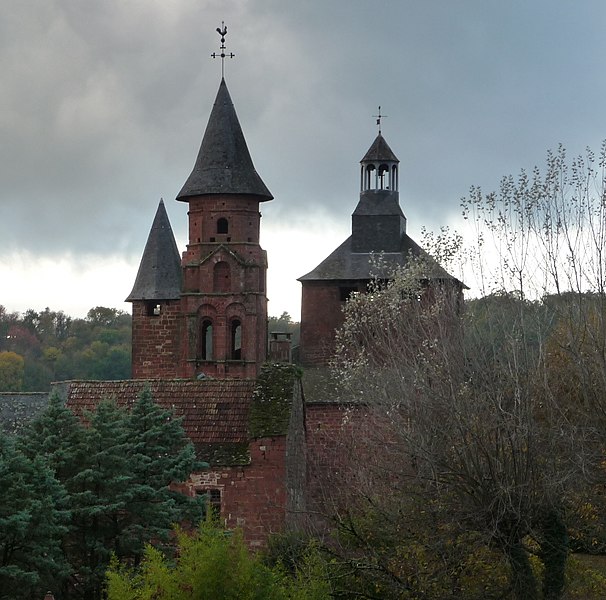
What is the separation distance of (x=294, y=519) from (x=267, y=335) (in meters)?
23.3

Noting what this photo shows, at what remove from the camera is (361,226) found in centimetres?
5153

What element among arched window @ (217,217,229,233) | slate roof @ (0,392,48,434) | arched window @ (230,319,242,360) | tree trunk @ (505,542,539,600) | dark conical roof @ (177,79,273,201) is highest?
dark conical roof @ (177,79,273,201)

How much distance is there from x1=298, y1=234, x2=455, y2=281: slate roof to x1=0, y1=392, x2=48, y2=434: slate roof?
20445 millimetres

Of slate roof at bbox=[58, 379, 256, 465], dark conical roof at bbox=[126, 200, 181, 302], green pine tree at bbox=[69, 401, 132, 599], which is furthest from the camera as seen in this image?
dark conical roof at bbox=[126, 200, 181, 302]

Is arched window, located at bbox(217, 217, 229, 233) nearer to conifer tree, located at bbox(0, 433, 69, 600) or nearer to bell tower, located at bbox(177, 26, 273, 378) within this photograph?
bell tower, located at bbox(177, 26, 273, 378)

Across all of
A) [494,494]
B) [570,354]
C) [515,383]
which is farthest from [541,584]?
[570,354]

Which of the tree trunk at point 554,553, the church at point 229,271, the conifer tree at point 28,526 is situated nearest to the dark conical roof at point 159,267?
the church at point 229,271

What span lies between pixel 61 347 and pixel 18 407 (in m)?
64.7

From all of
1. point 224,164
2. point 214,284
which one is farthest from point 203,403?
point 224,164

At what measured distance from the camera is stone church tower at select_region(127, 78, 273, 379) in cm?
4919

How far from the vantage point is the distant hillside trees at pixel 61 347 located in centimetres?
8294

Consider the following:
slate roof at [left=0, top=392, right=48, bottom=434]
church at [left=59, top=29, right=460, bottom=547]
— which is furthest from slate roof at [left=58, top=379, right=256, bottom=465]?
church at [left=59, top=29, right=460, bottom=547]

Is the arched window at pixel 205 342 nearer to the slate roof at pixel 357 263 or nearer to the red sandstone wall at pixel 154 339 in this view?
the red sandstone wall at pixel 154 339

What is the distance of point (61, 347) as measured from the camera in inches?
3686
